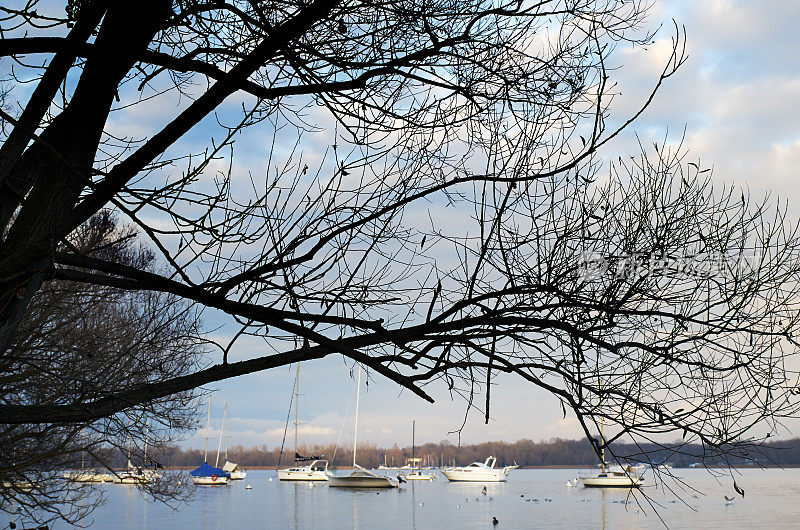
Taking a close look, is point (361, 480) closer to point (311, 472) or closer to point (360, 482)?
point (360, 482)

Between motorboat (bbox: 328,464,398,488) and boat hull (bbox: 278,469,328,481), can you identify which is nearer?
motorboat (bbox: 328,464,398,488)

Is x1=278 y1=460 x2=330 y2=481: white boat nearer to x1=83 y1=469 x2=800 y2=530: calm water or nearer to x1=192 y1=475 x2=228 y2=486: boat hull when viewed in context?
x1=192 y1=475 x2=228 y2=486: boat hull

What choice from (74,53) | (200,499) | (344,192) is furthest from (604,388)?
(200,499)

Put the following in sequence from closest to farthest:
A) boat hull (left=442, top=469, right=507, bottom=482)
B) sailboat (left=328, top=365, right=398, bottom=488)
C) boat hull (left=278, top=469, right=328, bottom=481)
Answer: sailboat (left=328, top=365, right=398, bottom=488) < boat hull (left=278, top=469, right=328, bottom=481) < boat hull (left=442, top=469, right=507, bottom=482)

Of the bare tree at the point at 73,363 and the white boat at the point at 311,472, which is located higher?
the bare tree at the point at 73,363

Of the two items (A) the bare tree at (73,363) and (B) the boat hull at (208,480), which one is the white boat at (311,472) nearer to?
(B) the boat hull at (208,480)

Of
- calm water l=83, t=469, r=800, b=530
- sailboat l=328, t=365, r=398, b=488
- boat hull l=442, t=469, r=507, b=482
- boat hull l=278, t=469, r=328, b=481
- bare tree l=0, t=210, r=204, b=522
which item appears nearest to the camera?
bare tree l=0, t=210, r=204, b=522

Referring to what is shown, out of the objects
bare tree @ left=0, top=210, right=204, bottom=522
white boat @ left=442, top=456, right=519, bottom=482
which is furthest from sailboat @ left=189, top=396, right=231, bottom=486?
bare tree @ left=0, top=210, right=204, bottom=522

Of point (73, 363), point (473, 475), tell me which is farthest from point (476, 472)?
point (73, 363)

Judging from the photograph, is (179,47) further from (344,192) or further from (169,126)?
(344,192)

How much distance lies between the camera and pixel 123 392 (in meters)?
3.98

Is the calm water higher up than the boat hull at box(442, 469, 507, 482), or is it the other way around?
the boat hull at box(442, 469, 507, 482)

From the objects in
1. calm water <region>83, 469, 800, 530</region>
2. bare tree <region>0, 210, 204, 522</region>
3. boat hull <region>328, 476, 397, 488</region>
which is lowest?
calm water <region>83, 469, 800, 530</region>

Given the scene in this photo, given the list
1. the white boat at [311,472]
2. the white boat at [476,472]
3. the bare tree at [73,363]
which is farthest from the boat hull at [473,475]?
the bare tree at [73,363]
